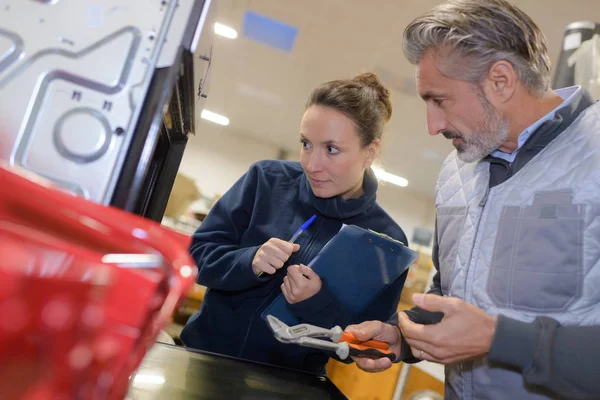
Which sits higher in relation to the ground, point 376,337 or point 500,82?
point 500,82

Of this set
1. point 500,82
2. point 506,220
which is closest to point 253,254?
point 506,220

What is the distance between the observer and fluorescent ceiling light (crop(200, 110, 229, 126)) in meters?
8.34

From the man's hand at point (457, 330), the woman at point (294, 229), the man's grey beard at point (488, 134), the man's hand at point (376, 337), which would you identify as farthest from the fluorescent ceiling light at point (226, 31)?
the man's hand at point (457, 330)

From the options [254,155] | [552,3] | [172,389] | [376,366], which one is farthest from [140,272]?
[254,155]

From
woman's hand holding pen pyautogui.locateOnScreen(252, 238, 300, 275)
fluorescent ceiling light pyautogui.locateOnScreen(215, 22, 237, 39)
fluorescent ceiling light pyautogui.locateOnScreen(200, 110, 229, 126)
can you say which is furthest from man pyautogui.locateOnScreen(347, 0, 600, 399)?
fluorescent ceiling light pyautogui.locateOnScreen(200, 110, 229, 126)

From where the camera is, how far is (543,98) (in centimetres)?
112

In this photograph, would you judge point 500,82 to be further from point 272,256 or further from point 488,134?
point 272,256

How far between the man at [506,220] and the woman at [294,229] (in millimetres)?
180

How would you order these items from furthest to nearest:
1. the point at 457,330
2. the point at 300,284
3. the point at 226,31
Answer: the point at 226,31, the point at 300,284, the point at 457,330

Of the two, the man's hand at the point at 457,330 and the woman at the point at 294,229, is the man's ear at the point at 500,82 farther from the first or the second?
the man's hand at the point at 457,330

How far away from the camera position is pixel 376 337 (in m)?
1.08

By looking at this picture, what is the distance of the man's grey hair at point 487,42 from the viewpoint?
3.65ft

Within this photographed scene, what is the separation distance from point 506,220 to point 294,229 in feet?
1.73

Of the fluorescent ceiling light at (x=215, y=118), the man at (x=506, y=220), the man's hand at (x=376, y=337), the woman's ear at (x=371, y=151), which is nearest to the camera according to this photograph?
the man at (x=506, y=220)
